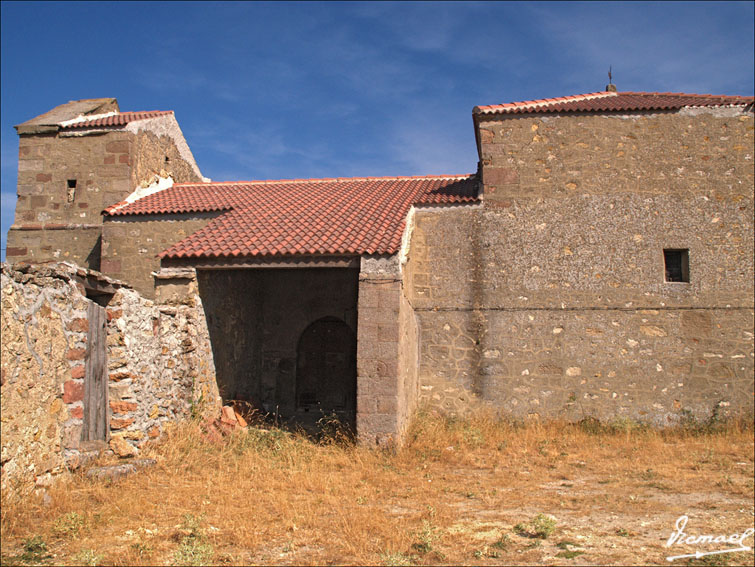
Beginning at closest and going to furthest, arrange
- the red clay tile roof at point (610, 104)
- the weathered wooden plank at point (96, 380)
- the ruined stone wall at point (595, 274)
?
1. the weathered wooden plank at point (96, 380)
2. the ruined stone wall at point (595, 274)
3. the red clay tile roof at point (610, 104)

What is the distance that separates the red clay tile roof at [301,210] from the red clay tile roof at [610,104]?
1781 mm

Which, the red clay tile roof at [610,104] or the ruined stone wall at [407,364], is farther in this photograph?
the red clay tile roof at [610,104]

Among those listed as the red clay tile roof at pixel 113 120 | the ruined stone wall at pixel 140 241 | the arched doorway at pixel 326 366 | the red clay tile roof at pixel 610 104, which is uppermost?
the red clay tile roof at pixel 113 120

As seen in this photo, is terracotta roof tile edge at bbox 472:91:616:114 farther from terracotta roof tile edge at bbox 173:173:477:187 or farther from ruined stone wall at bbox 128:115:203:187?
ruined stone wall at bbox 128:115:203:187

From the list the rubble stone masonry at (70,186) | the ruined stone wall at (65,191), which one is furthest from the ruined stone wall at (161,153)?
the ruined stone wall at (65,191)

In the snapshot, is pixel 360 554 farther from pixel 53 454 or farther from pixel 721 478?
pixel 721 478

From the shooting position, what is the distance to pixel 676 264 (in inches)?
435

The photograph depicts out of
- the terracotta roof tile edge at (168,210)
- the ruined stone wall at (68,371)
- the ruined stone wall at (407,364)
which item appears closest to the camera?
the ruined stone wall at (68,371)

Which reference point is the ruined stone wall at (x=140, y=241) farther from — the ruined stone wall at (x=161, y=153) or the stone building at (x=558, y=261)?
the ruined stone wall at (x=161, y=153)

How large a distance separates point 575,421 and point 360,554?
6.74m

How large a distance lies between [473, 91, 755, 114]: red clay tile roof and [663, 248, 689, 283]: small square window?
9.02 ft

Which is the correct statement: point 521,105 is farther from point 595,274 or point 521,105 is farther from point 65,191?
point 65,191

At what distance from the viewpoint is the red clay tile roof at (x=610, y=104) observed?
449 inches

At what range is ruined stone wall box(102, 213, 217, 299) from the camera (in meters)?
13.1
